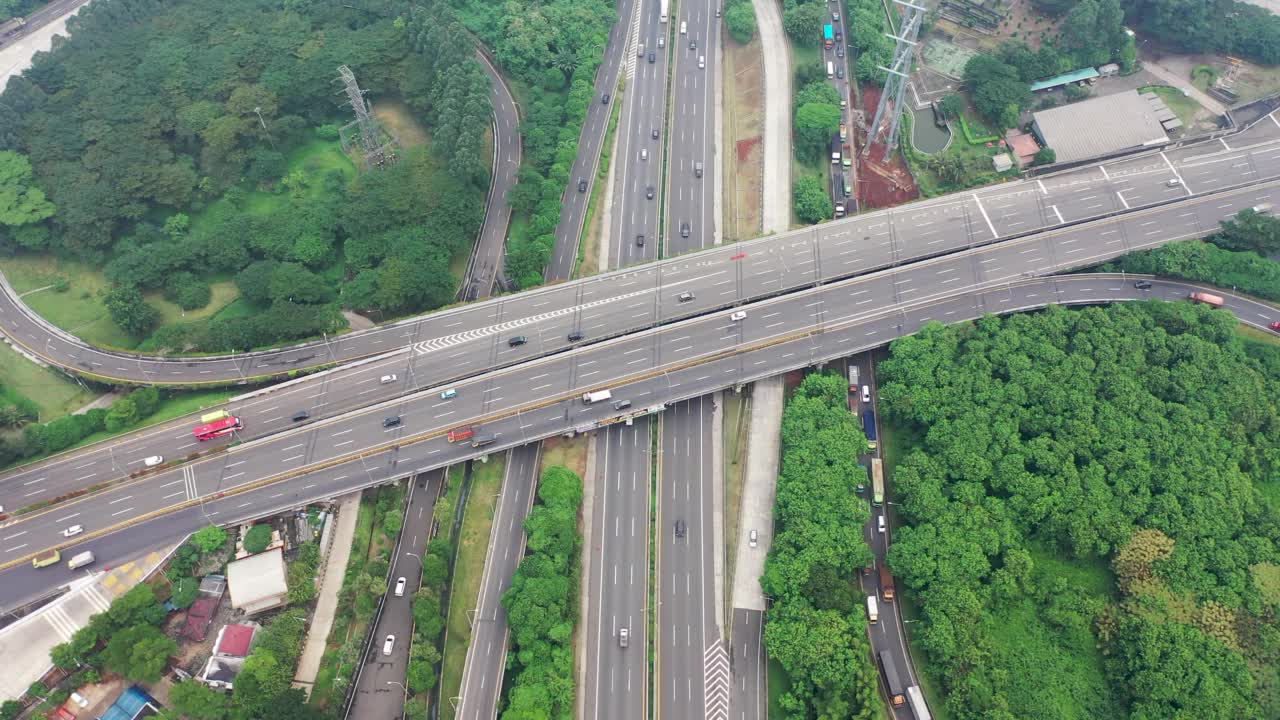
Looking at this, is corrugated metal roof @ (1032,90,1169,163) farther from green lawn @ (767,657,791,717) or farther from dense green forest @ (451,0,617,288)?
green lawn @ (767,657,791,717)

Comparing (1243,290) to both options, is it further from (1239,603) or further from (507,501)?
(507,501)

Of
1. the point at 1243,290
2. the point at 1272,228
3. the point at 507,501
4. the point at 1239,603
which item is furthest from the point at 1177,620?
the point at 507,501

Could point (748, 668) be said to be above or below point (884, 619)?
below

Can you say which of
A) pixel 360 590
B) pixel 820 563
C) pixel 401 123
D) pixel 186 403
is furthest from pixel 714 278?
pixel 186 403

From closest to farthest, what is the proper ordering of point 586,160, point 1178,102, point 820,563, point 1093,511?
point 820,563
point 1093,511
point 586,160
point 1178,102

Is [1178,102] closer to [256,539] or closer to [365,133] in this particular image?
[365,133]
